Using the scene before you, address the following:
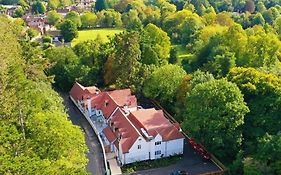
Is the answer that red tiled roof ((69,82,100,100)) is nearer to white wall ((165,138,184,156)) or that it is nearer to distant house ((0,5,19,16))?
white wall ((165,138,184,156))

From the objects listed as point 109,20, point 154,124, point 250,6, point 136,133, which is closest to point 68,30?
point 109,20

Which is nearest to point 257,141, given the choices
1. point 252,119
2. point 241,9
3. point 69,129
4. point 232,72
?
point 252,119

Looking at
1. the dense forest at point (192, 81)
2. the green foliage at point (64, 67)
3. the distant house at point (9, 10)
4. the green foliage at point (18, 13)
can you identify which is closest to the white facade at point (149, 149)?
the dense forest at point (192, 81)

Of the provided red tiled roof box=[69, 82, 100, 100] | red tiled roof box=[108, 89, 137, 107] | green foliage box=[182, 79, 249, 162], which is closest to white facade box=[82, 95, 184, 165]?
green foliage box=[182, 79, 249, 162]

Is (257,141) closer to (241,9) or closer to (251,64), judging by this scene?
(251,64)

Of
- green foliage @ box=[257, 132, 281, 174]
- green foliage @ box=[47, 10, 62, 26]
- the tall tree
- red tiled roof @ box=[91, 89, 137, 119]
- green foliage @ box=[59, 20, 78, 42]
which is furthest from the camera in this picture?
the tall tree

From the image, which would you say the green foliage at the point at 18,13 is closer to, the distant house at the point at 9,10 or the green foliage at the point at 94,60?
the distant house at the point at 9,10

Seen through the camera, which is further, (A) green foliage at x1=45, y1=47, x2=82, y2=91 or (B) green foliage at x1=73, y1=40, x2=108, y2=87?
(B) green foliage at x1=73, y1=40, x2=108, y2=87
